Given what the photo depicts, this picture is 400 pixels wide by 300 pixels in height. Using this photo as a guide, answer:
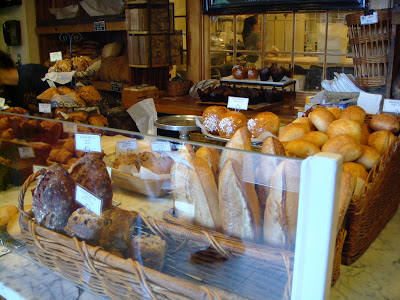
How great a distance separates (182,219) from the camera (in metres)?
0.88

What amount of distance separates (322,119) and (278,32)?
2428 mm

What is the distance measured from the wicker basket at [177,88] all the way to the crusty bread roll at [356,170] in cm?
302

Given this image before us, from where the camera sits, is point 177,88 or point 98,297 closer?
point 98,297

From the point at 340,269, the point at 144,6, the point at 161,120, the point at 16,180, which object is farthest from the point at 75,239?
the point at 144,6

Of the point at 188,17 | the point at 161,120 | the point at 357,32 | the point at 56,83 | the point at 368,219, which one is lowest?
the point at 368,219

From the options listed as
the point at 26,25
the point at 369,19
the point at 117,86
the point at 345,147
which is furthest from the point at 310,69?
the point at 26,25

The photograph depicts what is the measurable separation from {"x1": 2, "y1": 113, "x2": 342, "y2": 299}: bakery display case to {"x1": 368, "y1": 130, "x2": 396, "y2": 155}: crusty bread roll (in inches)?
22.2

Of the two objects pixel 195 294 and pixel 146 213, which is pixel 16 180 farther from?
pixel 195 294

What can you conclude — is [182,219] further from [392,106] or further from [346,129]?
[392,106]

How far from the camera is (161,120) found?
2.00 metres

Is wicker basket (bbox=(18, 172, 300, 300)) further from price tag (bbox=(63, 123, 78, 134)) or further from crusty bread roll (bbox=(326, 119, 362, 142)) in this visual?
crusty bread roll (bbox=(326, 119, 362, 142))

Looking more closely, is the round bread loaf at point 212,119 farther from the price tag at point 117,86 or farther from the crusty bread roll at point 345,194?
the price tag at point 117,86

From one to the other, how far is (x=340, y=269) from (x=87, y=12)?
160 inches

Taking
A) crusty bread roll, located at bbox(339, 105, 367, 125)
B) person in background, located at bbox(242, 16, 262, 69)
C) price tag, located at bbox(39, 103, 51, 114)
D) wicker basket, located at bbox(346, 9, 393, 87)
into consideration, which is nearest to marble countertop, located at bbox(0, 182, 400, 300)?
crusty bread roll, located at bbox(339, 105, 367, 125)
